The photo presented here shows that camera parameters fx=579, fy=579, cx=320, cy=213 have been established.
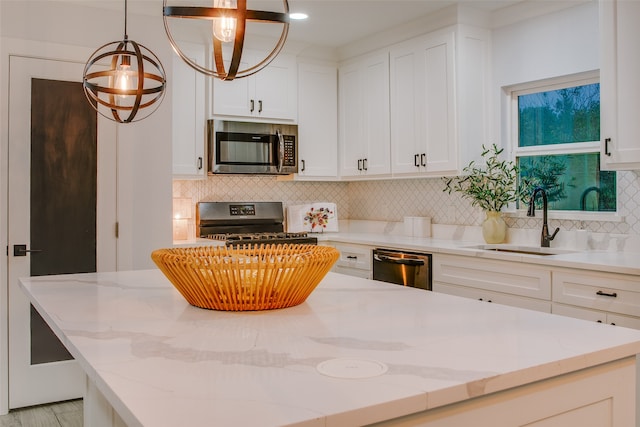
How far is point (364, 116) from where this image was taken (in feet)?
15.8

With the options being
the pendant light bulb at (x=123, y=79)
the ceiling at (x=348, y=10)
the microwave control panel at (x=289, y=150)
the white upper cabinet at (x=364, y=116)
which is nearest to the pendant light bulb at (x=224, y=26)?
the pendant light bulb at (x=123, y=79)

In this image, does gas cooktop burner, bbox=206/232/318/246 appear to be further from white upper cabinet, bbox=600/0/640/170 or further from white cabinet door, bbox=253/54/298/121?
white upper cabinet, bbox=600/0/640/170

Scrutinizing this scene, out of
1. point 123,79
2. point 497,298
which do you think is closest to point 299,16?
point 123,79

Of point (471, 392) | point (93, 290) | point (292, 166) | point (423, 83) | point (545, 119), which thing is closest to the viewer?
point (471, 392)

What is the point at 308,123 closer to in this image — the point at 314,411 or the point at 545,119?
the point at 545,119

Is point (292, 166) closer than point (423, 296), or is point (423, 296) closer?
point (423, 296)

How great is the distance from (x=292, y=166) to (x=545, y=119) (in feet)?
6.55

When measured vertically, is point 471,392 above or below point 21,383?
above

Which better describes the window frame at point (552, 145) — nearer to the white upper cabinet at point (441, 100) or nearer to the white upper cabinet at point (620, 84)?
the white upper cabinet at point (441, 100)

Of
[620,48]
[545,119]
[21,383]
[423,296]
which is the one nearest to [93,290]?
[423,296]

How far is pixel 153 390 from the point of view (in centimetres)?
99

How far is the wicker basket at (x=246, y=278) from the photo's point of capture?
1.61 m

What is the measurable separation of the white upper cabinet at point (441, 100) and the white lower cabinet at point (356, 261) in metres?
0.68

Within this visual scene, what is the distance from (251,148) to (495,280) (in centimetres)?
225
